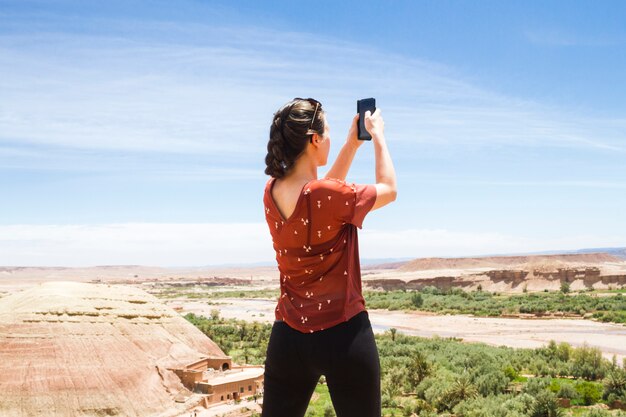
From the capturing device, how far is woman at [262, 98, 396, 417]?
2281 mm

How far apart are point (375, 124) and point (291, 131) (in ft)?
1.22

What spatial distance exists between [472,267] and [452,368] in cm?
10085

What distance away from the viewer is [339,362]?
226 centimetres

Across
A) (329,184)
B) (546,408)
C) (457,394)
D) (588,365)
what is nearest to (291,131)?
(329,184)

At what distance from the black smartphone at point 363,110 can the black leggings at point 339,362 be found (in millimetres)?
747

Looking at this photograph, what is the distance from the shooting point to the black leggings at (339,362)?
2.26m

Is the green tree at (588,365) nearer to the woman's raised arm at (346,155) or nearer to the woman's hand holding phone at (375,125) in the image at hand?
the woman's raised arm at (346,155)

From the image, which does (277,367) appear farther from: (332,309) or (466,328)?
(466,328)

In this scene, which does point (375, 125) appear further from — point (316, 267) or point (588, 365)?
point (588, 365)

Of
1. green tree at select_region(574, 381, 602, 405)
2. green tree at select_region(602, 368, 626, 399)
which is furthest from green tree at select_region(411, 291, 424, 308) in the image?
green tree at select_region(602, 368, 626, 399)

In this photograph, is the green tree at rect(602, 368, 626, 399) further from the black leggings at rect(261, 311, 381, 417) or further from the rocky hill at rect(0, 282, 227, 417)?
the black leggings at rect(261, 311, 381, 417)

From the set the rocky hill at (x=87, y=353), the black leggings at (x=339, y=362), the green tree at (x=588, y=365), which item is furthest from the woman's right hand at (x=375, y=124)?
the green tree at (x=588, y=365)

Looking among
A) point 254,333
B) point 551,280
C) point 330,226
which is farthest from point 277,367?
point 551,280

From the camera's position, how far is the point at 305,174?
2.45 metres
